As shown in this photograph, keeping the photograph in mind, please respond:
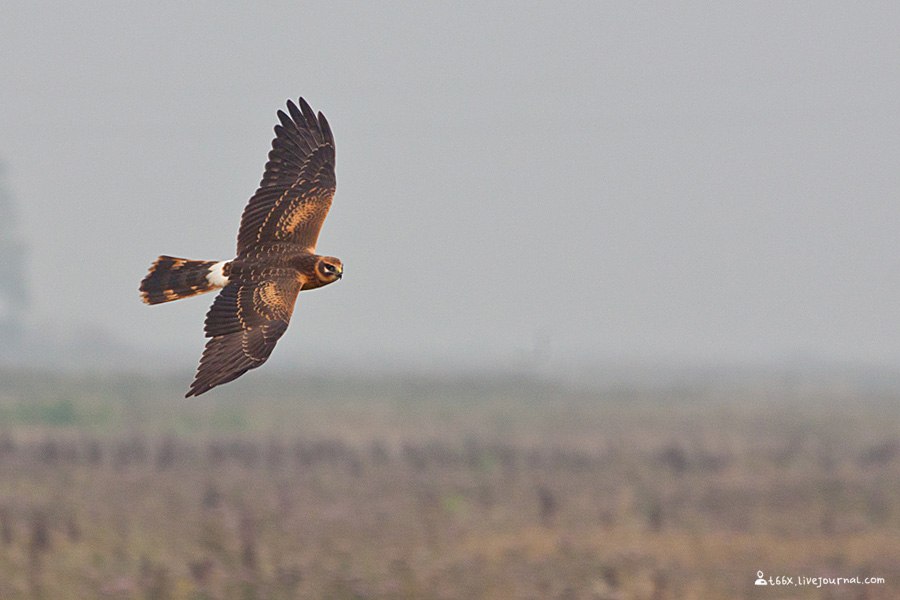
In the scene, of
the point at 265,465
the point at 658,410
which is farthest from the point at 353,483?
the point at 658,410

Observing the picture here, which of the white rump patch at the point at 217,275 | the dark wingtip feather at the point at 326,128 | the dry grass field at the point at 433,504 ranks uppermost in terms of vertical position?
the dark wingtip feather at the point at 326,128

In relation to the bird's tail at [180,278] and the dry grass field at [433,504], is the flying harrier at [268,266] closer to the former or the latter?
the bird's tail at [180,278]

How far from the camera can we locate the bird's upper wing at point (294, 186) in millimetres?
10266

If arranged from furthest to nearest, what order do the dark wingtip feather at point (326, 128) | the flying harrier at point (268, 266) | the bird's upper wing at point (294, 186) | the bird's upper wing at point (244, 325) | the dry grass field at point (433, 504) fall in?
the dry grass field at point (433, 504) → the dark wingtip feather at point (326, 128) → the bird's upper wing at point (294, 186) → the flying harrier at point (268, 266) → the bird's upper wing at point (244, 325)

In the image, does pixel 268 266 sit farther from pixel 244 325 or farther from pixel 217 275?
pixel 244 325

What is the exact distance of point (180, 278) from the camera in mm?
9844

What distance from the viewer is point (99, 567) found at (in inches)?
468

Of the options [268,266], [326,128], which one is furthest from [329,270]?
[326,128]

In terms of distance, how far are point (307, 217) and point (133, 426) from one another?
16591mm

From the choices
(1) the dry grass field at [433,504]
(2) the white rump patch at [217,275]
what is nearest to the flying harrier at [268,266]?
(2) the white rump patch at [217,275]

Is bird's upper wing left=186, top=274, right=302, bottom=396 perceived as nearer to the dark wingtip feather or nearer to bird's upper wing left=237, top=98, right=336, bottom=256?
bird's upper wing left=237, top=98, right=336, bottom=256

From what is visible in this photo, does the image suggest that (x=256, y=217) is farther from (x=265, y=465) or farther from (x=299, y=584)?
(x=265, y=465)

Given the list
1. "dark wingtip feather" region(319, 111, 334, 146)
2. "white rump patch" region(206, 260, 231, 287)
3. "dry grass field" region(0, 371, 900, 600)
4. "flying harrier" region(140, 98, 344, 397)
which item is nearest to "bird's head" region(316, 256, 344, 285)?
"flying harrier" region(140, 98, 344, 397)

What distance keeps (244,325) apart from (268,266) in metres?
0.66
